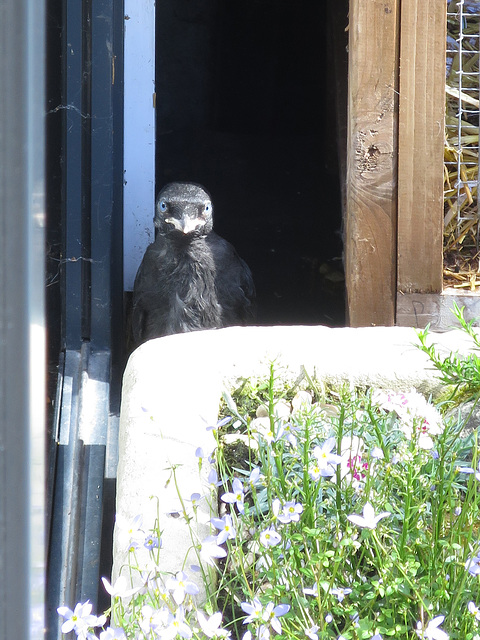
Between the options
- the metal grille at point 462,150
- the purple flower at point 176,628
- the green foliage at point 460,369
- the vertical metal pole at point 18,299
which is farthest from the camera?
the metal grille at point 462,150

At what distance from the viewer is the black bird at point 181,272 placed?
12.7ft

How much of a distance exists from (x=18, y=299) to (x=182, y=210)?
3.16 meters

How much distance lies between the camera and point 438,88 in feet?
10.4

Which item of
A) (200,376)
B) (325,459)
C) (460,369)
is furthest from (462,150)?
(325,459)

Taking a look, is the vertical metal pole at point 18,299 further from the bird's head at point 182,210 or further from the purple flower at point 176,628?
the bird's head at point 182,210

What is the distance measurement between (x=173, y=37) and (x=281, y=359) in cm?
430

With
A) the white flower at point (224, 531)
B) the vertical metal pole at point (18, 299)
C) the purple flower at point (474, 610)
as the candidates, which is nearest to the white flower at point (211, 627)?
the white flower at point (224, 531)

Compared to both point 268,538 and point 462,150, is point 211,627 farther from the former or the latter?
point 462,150

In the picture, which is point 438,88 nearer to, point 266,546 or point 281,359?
point 281,359

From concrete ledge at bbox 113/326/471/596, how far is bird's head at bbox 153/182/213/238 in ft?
3.51

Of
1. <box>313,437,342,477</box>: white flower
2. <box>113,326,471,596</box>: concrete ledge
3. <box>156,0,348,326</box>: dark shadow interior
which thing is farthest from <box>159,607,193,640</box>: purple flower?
<box>156,0,348,326</box>: dark shadow interior

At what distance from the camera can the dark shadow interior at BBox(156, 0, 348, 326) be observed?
218 inches

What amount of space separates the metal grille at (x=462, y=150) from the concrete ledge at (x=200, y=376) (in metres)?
0.84

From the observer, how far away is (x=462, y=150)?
12.2 feet
